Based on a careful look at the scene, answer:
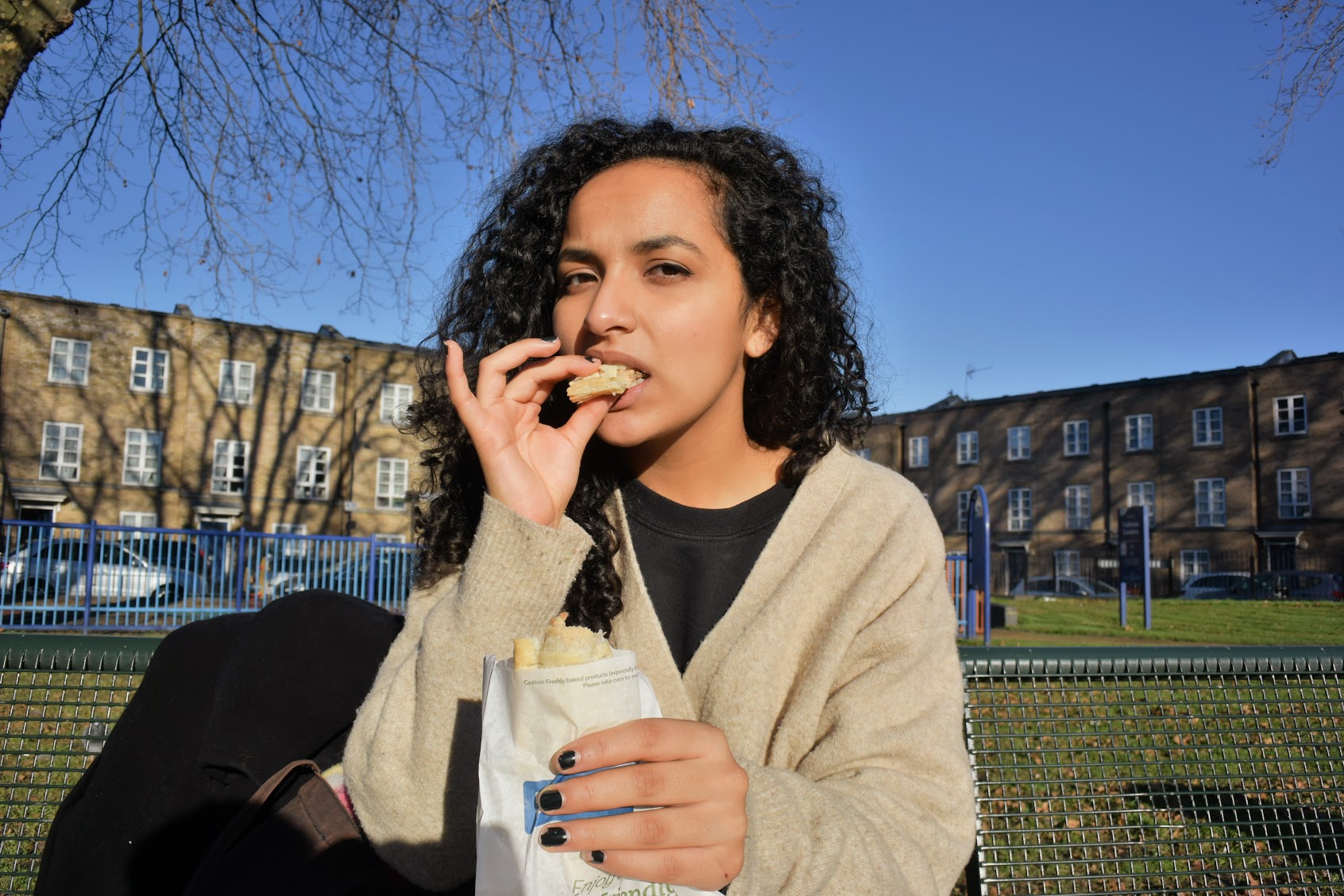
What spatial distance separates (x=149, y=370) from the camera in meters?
34.9

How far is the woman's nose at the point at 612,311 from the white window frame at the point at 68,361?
37773mm

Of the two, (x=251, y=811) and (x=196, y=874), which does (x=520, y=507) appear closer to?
(x=251, y=811)

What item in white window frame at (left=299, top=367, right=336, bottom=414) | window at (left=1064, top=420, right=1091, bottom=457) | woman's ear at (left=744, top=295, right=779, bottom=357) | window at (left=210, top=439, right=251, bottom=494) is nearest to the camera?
woman's ear at (left=744, top=295, right=779, bottom=357)

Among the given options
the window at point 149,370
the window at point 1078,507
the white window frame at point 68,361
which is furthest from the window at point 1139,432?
the white window frame at point 68,361

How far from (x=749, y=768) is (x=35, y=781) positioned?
2193 mm

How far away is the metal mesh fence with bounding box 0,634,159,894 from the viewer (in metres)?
2.52

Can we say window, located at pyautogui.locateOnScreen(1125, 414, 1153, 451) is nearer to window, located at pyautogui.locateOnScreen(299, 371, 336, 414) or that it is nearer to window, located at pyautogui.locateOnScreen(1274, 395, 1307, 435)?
A: window, located at pyautogui.locateOnScreen(1274, 395, 1307, 435)

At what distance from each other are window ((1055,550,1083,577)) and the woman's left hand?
152ft

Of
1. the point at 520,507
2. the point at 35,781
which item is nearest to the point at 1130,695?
the point at 520,507

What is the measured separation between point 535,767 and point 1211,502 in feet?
150

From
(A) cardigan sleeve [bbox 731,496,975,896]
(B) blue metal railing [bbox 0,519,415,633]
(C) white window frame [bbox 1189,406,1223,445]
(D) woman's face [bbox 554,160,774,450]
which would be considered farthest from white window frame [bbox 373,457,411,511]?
(A) cardigan sleeve [bbox 731,496,975,896]

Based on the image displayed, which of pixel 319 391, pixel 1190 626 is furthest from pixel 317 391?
pixel 1190 626

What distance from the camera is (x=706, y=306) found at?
231cm

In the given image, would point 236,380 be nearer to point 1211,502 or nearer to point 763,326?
point 763,326
